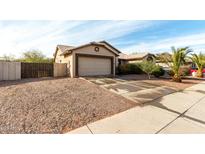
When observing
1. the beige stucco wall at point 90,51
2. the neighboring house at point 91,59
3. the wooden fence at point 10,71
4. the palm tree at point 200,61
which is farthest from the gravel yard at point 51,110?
the palm tree at point 200,61

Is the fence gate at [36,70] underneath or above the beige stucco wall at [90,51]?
underneath

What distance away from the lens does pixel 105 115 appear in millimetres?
5168

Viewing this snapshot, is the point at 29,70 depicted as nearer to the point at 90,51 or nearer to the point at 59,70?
Result: the point at 59,70

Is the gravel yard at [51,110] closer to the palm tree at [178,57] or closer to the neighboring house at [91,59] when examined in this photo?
the neighboring house at [91,59]

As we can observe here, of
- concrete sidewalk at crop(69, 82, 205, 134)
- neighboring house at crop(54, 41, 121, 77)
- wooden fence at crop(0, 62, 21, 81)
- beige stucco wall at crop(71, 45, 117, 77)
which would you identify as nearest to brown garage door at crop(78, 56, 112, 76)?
neighboring house at crop(54, 41, 121, 77)

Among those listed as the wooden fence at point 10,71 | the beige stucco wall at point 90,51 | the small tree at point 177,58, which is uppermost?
the beige stucco wall at point 90,51

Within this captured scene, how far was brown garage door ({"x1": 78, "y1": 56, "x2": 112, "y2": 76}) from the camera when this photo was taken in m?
14.3

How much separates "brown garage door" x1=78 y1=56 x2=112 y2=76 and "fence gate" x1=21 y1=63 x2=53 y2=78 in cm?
316

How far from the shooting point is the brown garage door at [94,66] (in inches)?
564

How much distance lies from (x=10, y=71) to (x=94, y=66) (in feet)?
25.2

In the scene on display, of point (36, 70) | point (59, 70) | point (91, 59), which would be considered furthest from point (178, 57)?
point (36, 70)

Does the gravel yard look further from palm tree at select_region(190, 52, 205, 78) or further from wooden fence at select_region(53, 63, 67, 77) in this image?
palm tree at select_region(190, 52, 205, 78)

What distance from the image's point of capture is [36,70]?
13.6 metres
